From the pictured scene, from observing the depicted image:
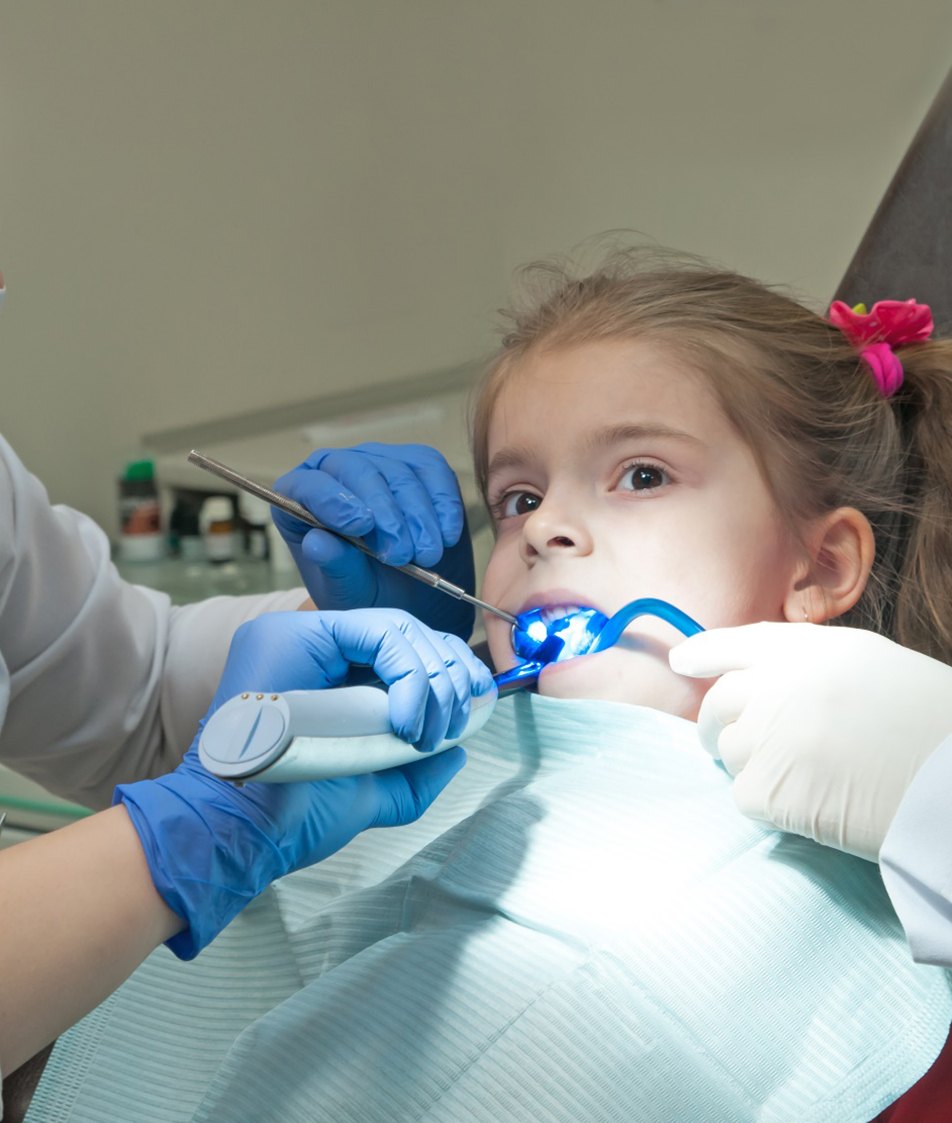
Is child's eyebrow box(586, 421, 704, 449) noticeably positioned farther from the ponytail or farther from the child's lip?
the ponytail

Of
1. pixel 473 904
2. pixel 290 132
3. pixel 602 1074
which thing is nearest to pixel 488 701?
pixel 473 904

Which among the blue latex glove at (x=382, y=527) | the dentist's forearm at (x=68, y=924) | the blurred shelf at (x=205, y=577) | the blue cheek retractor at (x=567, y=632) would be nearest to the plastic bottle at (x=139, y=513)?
the blurred shelf at (x=205, y=577)

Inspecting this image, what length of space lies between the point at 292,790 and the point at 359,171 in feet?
7.37

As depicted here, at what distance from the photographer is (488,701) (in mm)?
1026

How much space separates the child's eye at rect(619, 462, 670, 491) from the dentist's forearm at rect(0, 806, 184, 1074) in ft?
2.03

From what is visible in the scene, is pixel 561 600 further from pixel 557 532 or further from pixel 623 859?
pixel 623 859

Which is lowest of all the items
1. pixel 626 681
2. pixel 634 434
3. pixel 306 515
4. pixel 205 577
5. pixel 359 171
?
pixel 205 577

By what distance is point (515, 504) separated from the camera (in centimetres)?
135

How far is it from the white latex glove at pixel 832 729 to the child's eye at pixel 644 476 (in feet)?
0.86

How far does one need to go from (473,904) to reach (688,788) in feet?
0.74

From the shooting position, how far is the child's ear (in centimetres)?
126

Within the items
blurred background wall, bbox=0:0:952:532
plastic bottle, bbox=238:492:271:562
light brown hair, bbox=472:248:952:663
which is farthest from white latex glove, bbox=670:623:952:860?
plastic bottle, bbox=238:492:271:562

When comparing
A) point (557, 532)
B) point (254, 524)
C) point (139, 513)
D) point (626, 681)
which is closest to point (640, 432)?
point (557, 532)

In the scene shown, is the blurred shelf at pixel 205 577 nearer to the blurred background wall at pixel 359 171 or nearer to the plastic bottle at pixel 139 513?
the plastic bottle at pixel 139 513
